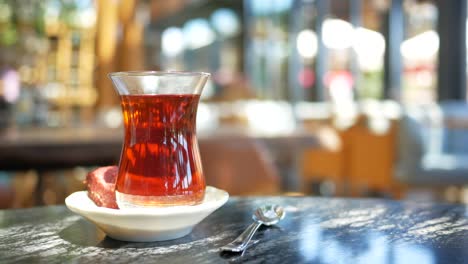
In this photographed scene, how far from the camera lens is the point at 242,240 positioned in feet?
2.04

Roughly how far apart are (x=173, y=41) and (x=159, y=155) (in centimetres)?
1065

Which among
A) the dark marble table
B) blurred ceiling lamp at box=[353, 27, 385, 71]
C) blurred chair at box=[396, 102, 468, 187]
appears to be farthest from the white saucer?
blurred ceiling lamp at box=[353, 27, 385, 71]

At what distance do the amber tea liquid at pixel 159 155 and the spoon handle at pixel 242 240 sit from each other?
0.08m

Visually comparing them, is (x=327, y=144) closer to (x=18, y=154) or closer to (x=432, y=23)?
(x=18, y=154)

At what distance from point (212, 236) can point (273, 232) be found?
75mm

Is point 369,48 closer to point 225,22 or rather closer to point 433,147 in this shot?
point 433,147

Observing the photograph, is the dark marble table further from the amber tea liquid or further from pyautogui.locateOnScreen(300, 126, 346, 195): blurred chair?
pyautogui.locateOnScreen(300, 126, 346, 195): blurred chair

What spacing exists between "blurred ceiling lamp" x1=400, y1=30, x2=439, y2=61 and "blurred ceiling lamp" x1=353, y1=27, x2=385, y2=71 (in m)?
0.29

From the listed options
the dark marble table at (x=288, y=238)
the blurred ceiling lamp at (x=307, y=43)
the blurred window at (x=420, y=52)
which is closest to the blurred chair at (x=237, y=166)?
the dark marble table at (x=288, y=238)

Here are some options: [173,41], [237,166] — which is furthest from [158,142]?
[173,41]

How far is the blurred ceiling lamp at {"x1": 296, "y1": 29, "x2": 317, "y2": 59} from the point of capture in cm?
759

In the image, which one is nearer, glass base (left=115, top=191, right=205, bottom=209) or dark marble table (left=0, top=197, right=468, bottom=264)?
dark marble table (left=0, top=197, right=468, bottom=264)

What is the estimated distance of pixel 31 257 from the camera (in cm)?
57

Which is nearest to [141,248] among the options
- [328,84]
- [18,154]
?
[18,154]
